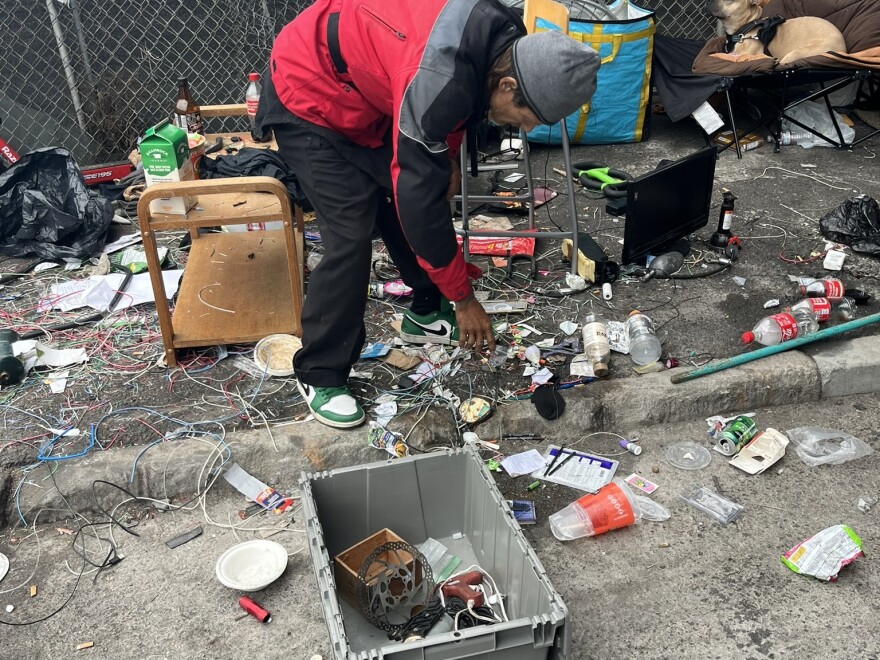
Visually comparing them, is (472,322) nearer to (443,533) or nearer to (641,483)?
(443,533)

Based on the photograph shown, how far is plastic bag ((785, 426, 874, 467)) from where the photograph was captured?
9.48ft

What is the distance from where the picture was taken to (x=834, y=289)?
12.1 feet

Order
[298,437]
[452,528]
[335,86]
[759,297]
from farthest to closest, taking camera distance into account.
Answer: [759,297]
[298,437]
[452,528]
[335,86]

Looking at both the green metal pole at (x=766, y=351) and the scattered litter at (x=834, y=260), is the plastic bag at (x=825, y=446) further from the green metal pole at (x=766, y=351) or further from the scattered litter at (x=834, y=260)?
the scattered litter at (x=834, y=260)

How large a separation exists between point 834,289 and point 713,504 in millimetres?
1609

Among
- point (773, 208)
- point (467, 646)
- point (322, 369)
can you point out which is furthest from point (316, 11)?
point (773, 208)

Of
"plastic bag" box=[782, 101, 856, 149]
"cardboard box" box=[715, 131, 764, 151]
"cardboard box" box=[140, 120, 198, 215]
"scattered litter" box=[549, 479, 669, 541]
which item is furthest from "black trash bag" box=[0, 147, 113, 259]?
"plastic bag" box=[782, 101, 856, 149]

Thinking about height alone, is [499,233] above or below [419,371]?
above

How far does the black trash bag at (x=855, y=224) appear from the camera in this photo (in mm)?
4219

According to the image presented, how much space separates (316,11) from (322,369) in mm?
1284

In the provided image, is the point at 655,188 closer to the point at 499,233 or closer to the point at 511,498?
the point at 499,233

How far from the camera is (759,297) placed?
3.79 m

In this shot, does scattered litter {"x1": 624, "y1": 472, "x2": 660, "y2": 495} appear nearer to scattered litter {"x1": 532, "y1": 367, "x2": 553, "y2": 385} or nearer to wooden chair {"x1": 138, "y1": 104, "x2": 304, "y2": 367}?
scattered litter {"x1": 532, "y1": 367, "x2": 553, "y2": 385}

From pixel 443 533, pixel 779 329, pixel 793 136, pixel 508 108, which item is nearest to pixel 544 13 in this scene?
pixel 508 108
